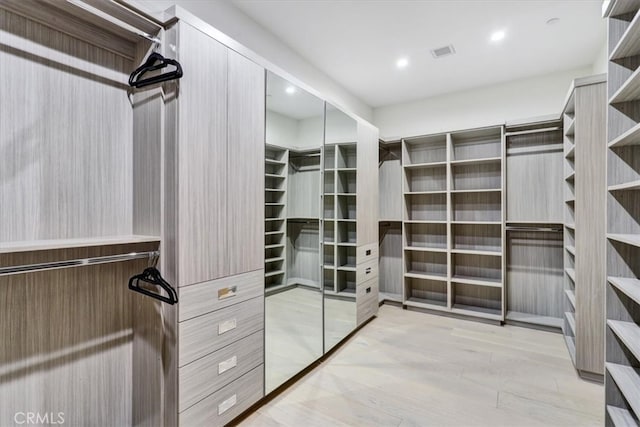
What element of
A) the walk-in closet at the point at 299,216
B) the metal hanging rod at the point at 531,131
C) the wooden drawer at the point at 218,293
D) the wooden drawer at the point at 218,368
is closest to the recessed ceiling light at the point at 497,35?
the walk-in closet at the point at 299,216

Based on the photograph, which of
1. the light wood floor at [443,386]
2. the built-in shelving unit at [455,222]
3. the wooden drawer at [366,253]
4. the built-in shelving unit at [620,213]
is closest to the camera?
the built-in shelving unit at [620,213]

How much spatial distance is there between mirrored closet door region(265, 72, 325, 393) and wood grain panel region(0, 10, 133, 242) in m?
0.88

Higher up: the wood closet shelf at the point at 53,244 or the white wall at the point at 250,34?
the white wall at the point at 250,34

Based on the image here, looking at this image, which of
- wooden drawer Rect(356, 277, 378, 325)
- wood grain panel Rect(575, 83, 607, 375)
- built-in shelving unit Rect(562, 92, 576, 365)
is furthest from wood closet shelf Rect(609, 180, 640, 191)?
wooden drawer Rect(356, 277, 378, 325)

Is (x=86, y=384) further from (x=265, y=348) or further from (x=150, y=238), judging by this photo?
(x=265, y=348)

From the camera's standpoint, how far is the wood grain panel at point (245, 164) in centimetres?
178

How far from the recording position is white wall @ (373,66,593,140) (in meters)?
3.51

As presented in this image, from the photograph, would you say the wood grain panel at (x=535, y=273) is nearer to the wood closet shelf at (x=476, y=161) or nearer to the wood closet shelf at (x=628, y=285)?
the wood closet shelf at (x=476, y=161)

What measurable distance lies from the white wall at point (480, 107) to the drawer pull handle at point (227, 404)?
350 cm

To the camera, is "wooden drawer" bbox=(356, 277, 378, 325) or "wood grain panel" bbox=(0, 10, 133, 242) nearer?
"wood grain panel" bbox=(0, 10, 133, 242)

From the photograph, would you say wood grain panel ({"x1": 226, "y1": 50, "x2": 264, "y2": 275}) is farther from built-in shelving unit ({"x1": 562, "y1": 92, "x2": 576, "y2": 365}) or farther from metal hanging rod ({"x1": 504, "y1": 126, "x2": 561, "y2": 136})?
metal hanging rod ({"x1": 504, "y1": 126, "x2": 561, "y2": 136})

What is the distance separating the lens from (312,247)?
259 cm

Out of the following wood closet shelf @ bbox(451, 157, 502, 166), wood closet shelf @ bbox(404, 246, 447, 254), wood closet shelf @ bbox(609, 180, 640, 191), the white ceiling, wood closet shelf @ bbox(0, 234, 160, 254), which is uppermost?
the white ceiling

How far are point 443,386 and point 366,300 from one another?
1.24 meters
